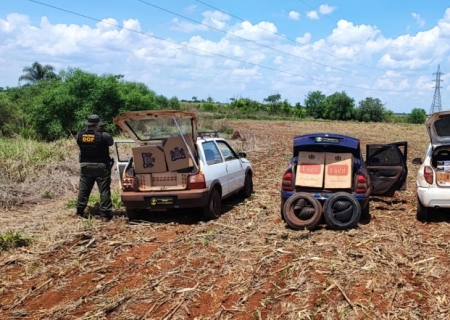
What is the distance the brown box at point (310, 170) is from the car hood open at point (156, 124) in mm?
2139

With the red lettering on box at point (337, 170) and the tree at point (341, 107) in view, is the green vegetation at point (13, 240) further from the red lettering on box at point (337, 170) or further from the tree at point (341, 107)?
the tree at point (341, 107)

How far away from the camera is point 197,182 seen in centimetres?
912

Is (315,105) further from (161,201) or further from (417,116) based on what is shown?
(161,201)

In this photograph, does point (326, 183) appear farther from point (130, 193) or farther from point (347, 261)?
point (130, 193)

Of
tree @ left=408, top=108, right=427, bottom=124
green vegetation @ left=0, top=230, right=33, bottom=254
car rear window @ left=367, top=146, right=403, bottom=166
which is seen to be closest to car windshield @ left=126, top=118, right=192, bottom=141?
green vegetation @ left=0, top=230, right=33, bottom=254

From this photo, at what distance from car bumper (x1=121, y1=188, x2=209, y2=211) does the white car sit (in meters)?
3.86

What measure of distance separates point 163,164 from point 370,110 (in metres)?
77.4

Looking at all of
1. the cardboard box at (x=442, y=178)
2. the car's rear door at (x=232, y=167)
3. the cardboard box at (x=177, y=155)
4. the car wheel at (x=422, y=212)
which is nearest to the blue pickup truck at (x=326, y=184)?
the car wheel at (x=422, y=212)

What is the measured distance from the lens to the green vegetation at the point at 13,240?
7.62 meters

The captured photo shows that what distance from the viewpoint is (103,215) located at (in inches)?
377

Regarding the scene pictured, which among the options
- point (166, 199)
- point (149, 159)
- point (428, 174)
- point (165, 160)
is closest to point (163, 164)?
point (165, 160)

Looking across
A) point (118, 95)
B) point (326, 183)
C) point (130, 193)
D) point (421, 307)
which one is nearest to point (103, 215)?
point (130, 193)

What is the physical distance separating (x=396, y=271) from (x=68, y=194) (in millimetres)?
8903

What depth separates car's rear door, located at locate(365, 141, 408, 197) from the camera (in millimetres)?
10062
